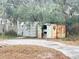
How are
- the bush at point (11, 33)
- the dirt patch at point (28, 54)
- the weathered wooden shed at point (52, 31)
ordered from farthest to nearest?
the bush at point (11, 33), the weathered wooden shed at point (52, 31), the dirt patch at point (28, 54)

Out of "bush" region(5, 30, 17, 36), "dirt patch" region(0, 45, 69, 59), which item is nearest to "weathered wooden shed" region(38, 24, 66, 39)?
"bush" region(5, 30, 17, 36)

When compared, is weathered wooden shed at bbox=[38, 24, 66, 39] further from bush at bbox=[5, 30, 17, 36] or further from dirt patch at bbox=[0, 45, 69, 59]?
dirt patch at bbox=[0, 45, 69, 59]

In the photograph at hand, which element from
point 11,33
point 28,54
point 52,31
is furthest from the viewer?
point 11,33

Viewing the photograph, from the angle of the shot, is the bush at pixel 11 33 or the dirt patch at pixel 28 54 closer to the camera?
the dirt patch at pixel 28 54

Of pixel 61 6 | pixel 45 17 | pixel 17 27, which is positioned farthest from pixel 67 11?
pixel 17 27

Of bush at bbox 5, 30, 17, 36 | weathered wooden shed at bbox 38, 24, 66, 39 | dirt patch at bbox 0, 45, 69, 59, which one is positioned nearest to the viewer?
dirt patch at bbox 0, 45, 69, 59

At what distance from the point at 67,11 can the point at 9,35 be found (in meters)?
5.67

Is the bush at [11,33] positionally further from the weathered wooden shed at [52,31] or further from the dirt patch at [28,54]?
the dirt patch at [28,54]

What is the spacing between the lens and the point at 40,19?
876 inches

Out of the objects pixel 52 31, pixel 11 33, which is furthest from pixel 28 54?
pixel 11 33

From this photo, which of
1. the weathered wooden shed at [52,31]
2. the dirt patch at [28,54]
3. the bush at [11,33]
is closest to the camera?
the dirt patch at [28,54]

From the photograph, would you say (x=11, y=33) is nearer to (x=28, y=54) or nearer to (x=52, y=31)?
(x=52, y=31)

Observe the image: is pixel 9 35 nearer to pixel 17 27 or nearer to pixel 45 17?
pixel 17 27

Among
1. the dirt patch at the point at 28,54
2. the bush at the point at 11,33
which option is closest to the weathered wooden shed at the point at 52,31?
the bush at the point at 11,33
